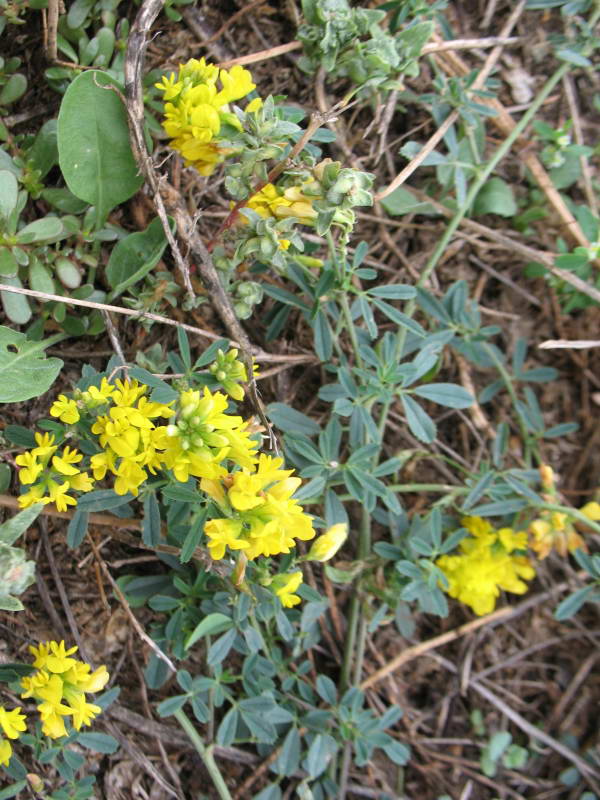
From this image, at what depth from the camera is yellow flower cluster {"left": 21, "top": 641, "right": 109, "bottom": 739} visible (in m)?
1.44

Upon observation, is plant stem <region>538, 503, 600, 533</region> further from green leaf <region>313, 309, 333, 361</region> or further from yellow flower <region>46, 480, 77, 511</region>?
yellow flower <region>46, 480, 77, 511</region>

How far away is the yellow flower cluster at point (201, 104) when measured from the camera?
151 centimetres

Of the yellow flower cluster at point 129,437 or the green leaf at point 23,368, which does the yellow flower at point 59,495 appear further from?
the green leaf at point 23,368

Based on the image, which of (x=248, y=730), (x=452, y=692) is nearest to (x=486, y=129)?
(x=452, y=692)

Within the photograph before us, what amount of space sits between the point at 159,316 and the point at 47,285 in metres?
0.26

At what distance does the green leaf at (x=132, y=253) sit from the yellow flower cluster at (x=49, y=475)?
0.44 metres

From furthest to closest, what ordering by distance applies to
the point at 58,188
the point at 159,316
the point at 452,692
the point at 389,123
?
the point at 452,692 → the point at 389,123 → the point at 58,188 → the point at 159,316

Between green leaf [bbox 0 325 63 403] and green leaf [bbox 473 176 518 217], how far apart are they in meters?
1.29

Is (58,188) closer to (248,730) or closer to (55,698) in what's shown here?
(55,698)

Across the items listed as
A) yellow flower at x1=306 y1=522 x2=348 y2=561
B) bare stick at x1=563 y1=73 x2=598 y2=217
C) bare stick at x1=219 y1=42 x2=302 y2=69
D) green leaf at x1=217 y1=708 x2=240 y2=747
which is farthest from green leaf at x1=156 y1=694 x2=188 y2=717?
bare stick at x1=563 y1=73 x2=598 y2=217

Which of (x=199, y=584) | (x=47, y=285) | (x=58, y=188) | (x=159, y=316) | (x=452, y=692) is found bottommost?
(x=452, y=692)

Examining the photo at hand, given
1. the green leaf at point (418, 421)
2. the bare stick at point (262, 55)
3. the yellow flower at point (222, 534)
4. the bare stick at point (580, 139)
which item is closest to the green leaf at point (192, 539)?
the yellow flower at point (222, 534)

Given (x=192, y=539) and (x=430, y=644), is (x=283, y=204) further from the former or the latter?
(x=430, y=644)

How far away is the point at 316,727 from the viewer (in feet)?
5.97
